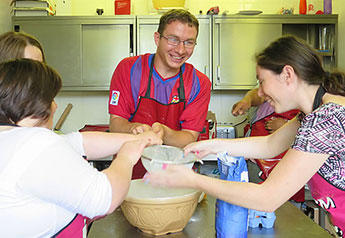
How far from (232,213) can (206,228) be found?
158 mm

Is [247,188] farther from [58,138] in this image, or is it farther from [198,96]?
[198,96]

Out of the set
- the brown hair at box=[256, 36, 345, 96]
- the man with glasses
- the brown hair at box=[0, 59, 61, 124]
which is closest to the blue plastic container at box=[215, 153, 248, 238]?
the brown hair at box=[256, 36, 345, 96]

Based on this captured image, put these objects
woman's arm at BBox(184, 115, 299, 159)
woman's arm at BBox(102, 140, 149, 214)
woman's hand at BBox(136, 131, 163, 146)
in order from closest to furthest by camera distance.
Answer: woman's arm at BBox(102, 140, 149, 214)
woman's hand at BBox(136, 131, 163, 146)
woman's arm at BBox(184, 115, 299, 159)

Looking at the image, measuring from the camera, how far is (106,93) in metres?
3.85

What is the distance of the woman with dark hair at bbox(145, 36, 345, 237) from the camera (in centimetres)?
117

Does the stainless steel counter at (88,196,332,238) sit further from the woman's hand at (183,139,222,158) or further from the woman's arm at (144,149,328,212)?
the woman's hand at (183,139,222,158)

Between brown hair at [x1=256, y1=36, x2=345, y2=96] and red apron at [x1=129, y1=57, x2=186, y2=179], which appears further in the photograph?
red apron at [x1=129, y1=57, x2=186, y2=179]

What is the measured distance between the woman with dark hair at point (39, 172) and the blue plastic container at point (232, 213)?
35cm

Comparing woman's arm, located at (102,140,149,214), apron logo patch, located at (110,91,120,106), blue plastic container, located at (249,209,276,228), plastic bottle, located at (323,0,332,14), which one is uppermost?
plastic bottle, located at (323,0,332,14)

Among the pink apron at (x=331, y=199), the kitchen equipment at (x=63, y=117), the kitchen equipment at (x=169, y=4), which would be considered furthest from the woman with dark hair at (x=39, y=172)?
the kitchen equipment at (x=63, y=117)

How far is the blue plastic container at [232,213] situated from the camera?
116cm

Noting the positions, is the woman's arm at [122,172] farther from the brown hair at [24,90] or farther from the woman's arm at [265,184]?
the brown hair at [24,90]

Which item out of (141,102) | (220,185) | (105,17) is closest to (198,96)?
(141,102)

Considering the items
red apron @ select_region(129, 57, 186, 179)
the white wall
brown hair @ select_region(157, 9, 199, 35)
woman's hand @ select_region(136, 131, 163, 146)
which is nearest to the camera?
woman's hand @ select_region(136, 131, 163, 146)
